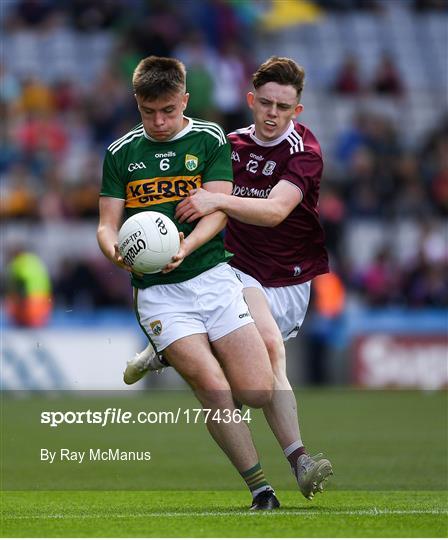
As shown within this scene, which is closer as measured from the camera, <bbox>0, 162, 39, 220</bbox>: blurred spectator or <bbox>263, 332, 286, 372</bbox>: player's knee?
<bbox>263, 332, 286, 372</bbox>: player's knee

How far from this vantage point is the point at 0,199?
67.4ft

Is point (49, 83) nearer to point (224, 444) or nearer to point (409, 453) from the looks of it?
point (409, 453)

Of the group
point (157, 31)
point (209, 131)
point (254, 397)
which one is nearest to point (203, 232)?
point (209, 131)

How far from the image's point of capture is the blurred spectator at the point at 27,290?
740 inches

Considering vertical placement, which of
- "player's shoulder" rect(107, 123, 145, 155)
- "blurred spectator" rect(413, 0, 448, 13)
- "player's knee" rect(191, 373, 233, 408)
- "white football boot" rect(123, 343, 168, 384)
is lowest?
"blurred spectator" rect(413, 0, 448, 13)

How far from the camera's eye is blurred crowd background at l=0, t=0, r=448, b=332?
20.6 meters

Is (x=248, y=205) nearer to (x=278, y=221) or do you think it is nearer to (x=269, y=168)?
(x=278, y=221)

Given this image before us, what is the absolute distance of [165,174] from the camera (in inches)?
327

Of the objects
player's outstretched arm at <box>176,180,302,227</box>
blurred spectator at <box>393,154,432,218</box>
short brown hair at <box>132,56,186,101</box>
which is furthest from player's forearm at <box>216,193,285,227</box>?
blurred spectator at <box>393,154,432,218</box>

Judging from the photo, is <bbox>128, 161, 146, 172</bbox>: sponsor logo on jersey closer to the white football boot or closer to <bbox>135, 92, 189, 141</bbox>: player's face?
<bbox>135, 92, 189, 141</bbox>: player's face

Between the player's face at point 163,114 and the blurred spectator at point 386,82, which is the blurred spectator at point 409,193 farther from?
the player's face at point 163,114

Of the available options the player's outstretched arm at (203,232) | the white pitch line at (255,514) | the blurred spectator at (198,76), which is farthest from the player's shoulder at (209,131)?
the blurred spectator at (198,76)

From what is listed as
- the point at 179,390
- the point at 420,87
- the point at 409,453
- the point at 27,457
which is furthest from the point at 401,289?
the point at 27,457

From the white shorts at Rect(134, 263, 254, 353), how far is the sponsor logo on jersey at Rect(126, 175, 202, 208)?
1.64 feet
